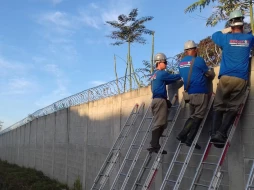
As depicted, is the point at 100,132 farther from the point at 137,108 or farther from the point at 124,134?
the point at 137,108

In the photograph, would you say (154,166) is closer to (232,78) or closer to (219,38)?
(232,78)

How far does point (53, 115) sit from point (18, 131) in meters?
12.7

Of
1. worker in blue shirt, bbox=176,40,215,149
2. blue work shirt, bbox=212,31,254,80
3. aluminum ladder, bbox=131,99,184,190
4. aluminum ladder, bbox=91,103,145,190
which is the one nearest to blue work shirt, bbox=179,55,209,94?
worker in blue shirt, bbox=176,40,215,149

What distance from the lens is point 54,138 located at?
14.2 meters

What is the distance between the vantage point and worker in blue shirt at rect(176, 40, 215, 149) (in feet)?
15.8

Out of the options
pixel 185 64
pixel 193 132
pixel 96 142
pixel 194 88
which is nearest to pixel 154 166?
pixel 193 132

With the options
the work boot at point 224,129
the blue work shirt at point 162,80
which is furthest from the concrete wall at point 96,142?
the blue work shirt at point 162,80

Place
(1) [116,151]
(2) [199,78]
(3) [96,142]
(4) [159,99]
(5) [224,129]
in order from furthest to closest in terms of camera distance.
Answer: (3) [96,142] → (1) [116,151] → (4) [159,99] → (2) [199,78] → (5) [224,129]

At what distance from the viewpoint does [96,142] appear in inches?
376

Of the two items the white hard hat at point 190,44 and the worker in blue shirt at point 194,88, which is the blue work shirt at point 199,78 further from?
the white hard hat at point 190,44

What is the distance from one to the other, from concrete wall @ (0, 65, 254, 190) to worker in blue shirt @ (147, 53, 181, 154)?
1.30 feet

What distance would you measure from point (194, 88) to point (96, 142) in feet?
16.8

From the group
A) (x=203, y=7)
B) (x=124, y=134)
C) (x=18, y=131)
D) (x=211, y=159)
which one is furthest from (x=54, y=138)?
(x=18, y=131)

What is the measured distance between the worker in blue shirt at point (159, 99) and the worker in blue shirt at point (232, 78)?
132 centimetres
